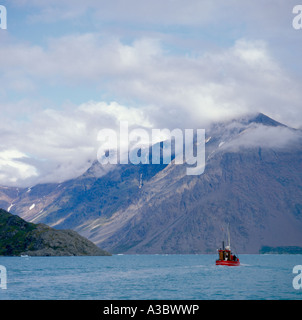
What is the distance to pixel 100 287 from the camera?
126 meters

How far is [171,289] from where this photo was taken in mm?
119812

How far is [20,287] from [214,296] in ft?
167
